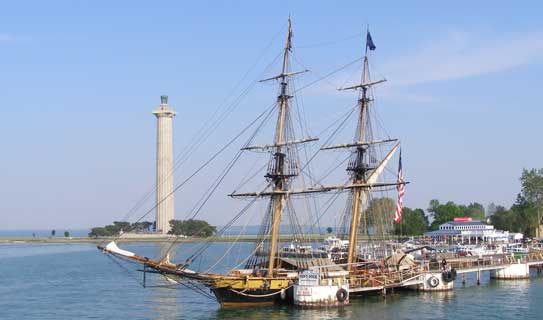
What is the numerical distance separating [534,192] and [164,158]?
257 ft

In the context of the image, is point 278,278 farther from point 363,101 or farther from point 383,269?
point 363,101

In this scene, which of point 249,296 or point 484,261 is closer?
point 249,296

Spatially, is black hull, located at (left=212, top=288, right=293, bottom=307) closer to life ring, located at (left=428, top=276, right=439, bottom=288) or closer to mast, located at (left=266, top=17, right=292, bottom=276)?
mast, located at (left=266, top=17, right=292, bottom=276)

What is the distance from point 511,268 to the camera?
6950 centimetres

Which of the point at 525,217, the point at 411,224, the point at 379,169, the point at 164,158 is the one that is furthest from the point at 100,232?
the point at 379,169

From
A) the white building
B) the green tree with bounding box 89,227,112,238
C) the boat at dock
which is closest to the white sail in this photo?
the boat at dock

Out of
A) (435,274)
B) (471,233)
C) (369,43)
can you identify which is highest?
(369,43)

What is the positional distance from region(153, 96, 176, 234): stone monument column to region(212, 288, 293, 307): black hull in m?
→ 111

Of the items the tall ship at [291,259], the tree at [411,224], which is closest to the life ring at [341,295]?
the tall ship at [291,259]

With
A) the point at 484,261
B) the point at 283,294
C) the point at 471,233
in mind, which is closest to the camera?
the point at 283,294

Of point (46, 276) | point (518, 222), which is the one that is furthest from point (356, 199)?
point (518, 222)

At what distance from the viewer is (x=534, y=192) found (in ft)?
455

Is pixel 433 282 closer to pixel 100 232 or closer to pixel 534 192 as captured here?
pixel 534 192

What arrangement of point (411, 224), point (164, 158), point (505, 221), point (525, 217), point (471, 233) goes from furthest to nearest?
point (411, 224) < point (164, 158) < point (505, 221) < point (525, 217) < point (471, 233)
